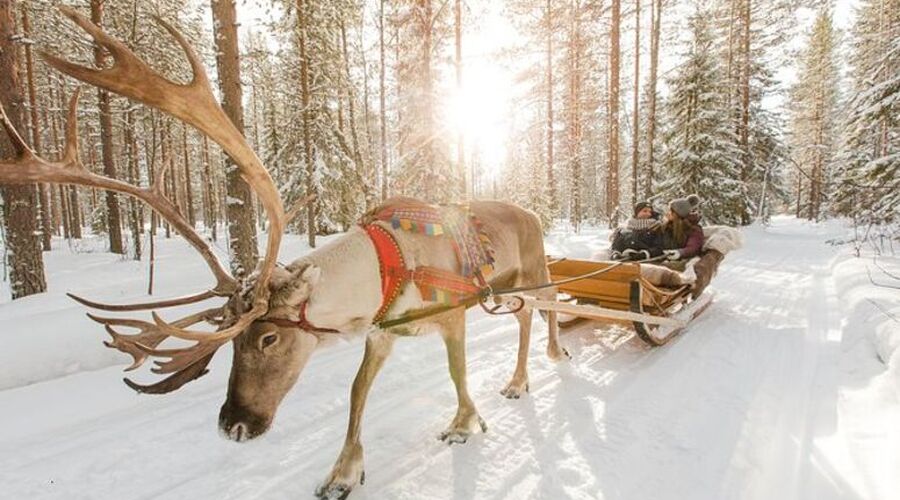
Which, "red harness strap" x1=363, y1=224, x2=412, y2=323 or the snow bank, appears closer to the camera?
"red harness strap" x1=363, y1=224, x2=412, y2=323

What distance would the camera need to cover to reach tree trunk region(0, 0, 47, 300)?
7.19 meters

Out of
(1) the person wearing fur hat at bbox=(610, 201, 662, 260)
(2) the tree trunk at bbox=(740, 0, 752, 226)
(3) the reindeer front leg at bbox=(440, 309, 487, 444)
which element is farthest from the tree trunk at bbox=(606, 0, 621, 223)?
(3) the reindeer front leg at bbox=(440, 309, 487, 444)

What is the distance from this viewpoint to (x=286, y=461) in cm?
312

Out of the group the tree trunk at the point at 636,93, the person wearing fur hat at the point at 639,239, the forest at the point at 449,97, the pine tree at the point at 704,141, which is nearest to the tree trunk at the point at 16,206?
the forest at the point at 449,97

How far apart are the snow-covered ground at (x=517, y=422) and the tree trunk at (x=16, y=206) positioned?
3.36 metres

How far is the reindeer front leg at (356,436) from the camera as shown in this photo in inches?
108

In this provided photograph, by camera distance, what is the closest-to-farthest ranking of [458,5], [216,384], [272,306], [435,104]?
1. [272,306]
2. [216,384]
3. [435,104]
4. [458,5]

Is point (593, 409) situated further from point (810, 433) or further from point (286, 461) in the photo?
point (286, 461)

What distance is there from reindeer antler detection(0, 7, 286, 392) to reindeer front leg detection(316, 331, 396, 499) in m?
0.91

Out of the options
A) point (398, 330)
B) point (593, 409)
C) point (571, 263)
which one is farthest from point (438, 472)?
point (571, 263)

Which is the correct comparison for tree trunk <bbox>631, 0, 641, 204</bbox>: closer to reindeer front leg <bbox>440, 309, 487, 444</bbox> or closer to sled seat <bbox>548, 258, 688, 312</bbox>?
sled seat <bbox>548, 258, 688, 312</bbox>

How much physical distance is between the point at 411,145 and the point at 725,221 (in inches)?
592

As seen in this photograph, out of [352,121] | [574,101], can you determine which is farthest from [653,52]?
[352,121]

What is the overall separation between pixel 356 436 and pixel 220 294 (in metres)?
1.24
